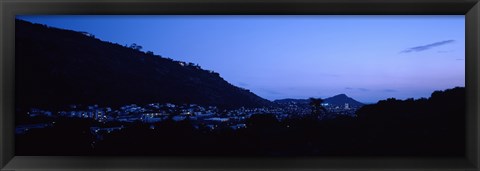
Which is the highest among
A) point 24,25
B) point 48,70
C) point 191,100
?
point 24,25

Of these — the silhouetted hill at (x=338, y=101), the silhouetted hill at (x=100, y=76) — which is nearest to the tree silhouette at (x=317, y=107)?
the silhouetted hill at (x=338, y=101)

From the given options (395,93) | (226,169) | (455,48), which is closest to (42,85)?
(226,169)

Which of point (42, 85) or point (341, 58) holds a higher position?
point (341, 58)

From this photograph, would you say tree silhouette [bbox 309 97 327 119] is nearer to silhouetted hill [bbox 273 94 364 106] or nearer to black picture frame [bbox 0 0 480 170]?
silhouetted hill [bbox 273 94 364 106]

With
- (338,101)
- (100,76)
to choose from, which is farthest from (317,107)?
(100,76)

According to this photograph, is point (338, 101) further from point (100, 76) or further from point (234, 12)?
point (100, 76)

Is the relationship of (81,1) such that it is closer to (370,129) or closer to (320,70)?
(320,70)
